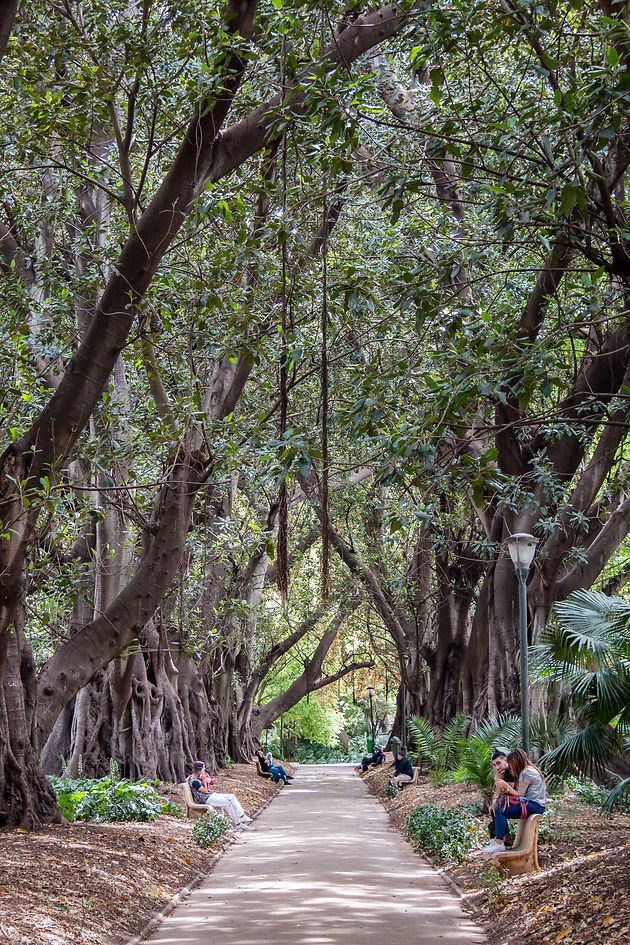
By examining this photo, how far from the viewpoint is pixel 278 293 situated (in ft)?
34.4

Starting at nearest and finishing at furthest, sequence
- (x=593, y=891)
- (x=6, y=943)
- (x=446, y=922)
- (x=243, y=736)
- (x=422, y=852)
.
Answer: (x=6, y=943), (x=593, y=891), (x=446, y=922), (x=422, y=852), (x=243, y=736)

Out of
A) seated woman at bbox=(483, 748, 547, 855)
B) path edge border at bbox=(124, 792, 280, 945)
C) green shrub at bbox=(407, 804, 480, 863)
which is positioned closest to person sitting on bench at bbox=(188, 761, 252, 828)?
path edge border at bbox=(124, 792, 280, 945)

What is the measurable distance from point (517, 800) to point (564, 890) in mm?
2161

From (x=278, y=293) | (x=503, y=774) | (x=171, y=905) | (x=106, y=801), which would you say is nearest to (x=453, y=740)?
(x=106, y=801)

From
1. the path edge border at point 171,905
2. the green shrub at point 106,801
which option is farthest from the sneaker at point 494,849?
the green shrub at point 106,801

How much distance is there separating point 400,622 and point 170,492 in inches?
697

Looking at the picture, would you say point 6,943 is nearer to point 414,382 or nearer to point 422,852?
point 414,382

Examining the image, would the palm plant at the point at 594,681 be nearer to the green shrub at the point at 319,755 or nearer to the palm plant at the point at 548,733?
the palm plant at the point at 548,733

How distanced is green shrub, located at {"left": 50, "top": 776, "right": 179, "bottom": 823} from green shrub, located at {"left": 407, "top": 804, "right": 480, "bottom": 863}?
366 centimetres

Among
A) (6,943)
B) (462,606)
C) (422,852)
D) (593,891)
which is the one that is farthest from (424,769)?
(6,943)

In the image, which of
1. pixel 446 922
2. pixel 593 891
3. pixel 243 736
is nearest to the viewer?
pixel 593 891

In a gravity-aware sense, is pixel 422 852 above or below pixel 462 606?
below

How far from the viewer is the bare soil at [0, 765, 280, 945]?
6754 mm

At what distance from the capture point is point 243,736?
3466 cm
